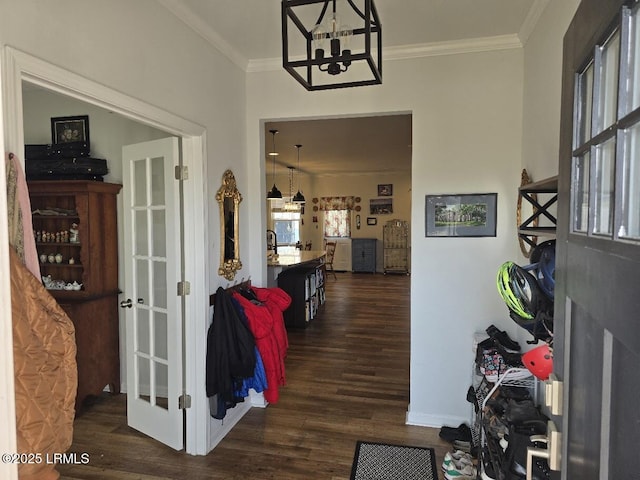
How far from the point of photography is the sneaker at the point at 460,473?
2.34m

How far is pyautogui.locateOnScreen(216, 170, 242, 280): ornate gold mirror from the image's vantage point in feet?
9.63

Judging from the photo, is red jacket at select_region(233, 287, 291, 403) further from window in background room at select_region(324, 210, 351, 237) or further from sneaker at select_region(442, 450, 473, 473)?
window in background room at select_region(324, 210, 351, 237)

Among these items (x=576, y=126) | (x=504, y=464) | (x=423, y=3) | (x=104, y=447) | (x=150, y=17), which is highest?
(x=423, y=3)

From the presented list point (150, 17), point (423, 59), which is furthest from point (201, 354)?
point (423, 59)

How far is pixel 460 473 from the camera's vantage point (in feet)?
7.73

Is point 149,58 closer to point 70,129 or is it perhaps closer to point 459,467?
point 70,129

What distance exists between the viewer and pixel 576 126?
3.05 ft

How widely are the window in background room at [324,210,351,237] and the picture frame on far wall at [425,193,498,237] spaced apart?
329 inches

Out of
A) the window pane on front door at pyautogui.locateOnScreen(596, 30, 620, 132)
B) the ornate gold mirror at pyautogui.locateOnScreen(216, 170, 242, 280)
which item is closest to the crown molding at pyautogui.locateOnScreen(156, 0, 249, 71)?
the ornate gold mirror at pyautogui.locateOnScreen(216, 170, 242, 280)

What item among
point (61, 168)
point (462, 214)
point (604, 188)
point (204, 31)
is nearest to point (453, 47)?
point (462, 214)

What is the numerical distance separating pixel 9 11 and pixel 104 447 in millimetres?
2713

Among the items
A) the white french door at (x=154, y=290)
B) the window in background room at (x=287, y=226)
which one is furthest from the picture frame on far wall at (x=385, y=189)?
the white french door at (x=154, y=290)

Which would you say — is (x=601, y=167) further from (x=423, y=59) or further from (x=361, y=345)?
(x=361, y=345)

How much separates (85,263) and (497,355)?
332 centimetres
